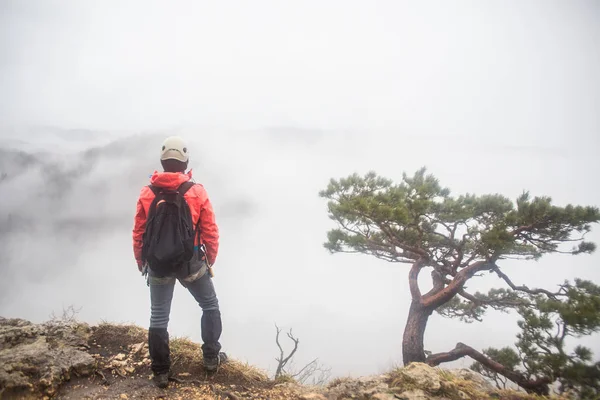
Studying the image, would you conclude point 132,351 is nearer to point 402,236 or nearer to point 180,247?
point 180,247

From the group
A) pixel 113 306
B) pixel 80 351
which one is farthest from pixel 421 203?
pixel 113 306

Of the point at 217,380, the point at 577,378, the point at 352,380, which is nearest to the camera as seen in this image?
the point at 217,380

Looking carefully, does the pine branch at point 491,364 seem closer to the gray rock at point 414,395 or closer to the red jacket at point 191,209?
the gray rock at point 414,395

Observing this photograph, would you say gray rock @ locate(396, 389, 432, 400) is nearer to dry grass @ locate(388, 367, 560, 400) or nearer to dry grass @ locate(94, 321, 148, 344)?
dry grass @ locate(388, 367, 560, 400)

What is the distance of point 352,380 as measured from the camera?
336cm

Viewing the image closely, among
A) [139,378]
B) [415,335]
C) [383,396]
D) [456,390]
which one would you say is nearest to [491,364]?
[415,335]

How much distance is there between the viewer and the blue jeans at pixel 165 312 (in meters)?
2.82

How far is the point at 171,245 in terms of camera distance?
2.62m

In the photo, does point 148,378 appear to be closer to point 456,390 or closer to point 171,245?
point 171,245

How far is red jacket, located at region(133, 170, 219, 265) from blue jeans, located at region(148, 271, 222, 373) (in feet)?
0.90

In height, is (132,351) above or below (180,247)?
below

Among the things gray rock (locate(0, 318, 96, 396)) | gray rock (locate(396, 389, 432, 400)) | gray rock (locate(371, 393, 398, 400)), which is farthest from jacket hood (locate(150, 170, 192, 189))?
gray rock (locate(396, 389, 432, 400))

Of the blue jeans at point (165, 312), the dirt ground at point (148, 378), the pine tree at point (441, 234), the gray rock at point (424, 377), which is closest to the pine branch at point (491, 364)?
the pine tree at point (441, 234)

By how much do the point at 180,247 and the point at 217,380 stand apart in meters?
1.62
